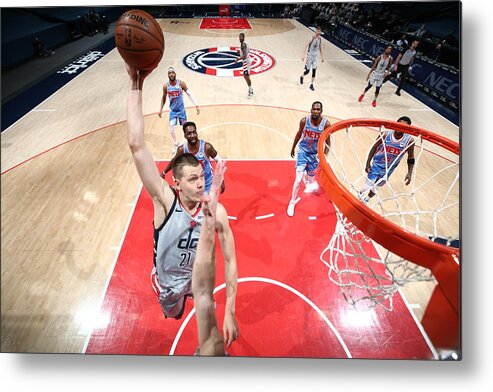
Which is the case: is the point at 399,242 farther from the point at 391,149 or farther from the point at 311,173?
the point at 311,173

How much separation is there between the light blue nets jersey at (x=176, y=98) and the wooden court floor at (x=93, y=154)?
28.9 inches

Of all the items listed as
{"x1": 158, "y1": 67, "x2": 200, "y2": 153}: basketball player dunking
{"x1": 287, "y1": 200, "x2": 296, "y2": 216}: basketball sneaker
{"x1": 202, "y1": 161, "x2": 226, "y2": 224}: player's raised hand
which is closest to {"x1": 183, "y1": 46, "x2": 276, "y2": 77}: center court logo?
{"x1": 158, "y1": 67, "x2": 200, "y2": 153}: basketball player dunking

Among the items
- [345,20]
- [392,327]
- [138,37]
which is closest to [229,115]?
[345,20]

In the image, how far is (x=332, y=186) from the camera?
2.14 meters

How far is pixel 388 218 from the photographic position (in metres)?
3.84

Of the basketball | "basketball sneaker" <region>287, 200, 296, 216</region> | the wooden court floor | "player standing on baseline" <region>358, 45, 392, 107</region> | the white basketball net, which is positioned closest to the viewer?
the basketball

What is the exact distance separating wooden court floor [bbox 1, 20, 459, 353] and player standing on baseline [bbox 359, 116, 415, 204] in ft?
2.07

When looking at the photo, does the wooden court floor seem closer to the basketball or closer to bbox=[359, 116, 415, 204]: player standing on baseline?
bbox=[359, 116, 415, 204]: player standing on baseline

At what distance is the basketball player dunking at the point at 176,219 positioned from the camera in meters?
1.71

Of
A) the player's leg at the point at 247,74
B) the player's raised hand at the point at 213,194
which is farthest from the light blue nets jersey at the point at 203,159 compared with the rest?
the player's leg at the point at 247,74

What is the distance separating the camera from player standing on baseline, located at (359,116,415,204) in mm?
3678

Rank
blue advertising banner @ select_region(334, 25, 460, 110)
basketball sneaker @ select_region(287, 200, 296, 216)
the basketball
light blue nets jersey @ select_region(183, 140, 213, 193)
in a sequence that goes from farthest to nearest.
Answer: blue advertising banner @ select_region(334, 25, 460, 110) → basketball sneaker @ select_region(287, 200, 296, 216) → light blue nets jersey @ select_region(183, 140, 213, 193) → the basketball

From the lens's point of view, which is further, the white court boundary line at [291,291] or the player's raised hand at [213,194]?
the white court boundary line at [291,291]

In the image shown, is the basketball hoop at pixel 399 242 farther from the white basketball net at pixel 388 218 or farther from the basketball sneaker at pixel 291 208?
the basketball sneaker at pixel 291 208
